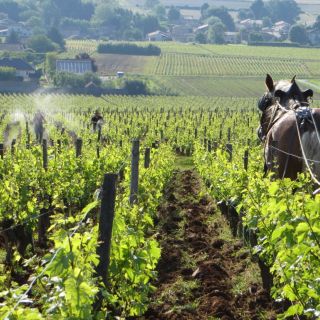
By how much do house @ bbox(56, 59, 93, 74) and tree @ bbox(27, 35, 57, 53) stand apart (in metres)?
26.1

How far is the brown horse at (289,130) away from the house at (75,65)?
101279mm

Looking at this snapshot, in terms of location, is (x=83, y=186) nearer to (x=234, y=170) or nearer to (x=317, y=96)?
(x=234, y=170)

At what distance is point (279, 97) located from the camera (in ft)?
31.4

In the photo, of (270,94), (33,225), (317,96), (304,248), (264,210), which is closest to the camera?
(304,248)

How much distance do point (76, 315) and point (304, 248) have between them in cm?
166

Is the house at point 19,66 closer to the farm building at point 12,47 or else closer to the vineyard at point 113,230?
the farm building at point 12,47

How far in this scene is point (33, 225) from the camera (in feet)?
35.6

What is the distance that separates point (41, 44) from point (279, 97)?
133 m

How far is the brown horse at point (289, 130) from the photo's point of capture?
25.6 ft

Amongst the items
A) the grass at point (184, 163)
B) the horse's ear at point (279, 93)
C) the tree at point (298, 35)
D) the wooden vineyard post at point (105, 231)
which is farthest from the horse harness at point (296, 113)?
the tree at point (298, 35)

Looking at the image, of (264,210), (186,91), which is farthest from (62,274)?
(186,91)

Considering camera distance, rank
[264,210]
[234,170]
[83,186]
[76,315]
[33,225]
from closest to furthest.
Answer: [76,315] < [264,210] < [33,225] < [234,170] < [83,186]

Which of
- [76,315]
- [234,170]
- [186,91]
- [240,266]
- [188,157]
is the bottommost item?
[186,91]

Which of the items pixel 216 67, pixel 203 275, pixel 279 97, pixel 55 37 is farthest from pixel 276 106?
pixel 55 37
